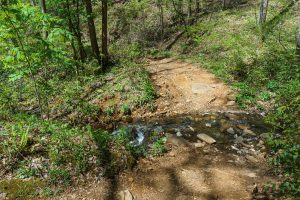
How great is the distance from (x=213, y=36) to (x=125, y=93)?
9.52 metres

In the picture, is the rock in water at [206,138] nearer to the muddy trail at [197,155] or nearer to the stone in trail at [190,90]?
the muddy trail at [197,155]

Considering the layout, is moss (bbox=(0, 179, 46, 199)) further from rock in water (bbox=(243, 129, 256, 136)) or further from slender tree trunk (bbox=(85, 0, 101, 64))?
slender tree trunk (bbox=(85, 0, 101, 64))

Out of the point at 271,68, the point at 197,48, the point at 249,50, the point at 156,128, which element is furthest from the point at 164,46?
the point at 156,128

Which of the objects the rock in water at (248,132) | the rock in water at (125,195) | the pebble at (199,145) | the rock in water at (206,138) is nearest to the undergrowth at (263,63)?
the rock in water at (248,132)

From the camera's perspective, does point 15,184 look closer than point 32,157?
Yes

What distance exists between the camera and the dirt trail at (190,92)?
9218 millimetres

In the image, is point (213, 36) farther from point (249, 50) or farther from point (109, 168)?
point (109, 168)

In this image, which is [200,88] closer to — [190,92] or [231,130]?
[190,92]

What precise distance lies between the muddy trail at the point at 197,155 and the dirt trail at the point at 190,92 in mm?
33

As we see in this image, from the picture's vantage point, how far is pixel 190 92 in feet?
33.7

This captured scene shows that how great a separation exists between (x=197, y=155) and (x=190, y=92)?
4.33 metres

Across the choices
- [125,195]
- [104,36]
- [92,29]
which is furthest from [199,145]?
[92,29]

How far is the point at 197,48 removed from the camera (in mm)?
17812

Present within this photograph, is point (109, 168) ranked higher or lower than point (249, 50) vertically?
lower
